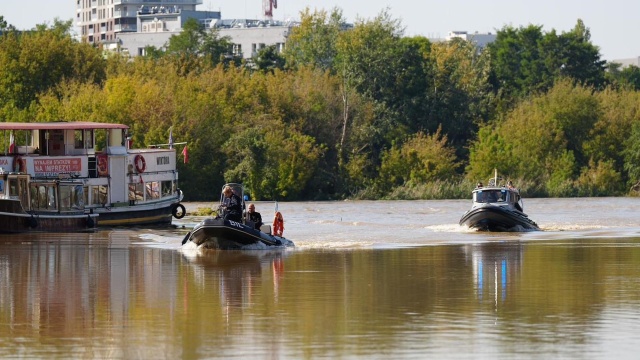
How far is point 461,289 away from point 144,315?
24.1 ft

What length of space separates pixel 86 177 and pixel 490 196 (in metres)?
15.1

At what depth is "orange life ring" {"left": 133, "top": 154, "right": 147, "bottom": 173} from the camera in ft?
192

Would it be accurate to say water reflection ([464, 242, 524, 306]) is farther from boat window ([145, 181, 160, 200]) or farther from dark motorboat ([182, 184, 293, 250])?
boat window ([145, 181, 160, 200])

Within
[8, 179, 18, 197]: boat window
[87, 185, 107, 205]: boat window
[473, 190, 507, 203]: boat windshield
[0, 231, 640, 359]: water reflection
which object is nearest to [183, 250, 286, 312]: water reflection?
[0, 231, 640, 359]: water reflection

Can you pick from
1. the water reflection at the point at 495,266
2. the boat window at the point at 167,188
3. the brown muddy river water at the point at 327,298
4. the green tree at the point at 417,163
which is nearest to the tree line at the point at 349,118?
the green tree at the point at 417,163

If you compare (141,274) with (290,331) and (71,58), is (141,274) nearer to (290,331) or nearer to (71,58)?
(290,331)

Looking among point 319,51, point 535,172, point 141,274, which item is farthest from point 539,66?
point 141,274

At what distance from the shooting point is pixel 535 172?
305ft

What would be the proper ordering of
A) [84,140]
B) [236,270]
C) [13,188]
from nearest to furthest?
[236,270]
[13,188]
[84,140]

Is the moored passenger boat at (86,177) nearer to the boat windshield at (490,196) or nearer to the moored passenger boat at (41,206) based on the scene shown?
the moored passenger boat at (41,206)

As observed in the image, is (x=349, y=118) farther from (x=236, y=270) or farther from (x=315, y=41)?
(x=236, y=270)

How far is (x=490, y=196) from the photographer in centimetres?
5269

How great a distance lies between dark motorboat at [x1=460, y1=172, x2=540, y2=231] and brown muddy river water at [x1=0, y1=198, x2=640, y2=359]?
151 cm

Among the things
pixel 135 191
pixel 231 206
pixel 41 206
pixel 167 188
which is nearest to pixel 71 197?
pixel 41 206
